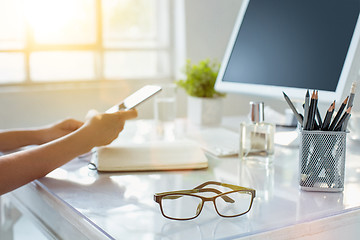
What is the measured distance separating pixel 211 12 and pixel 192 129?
6.09 feet

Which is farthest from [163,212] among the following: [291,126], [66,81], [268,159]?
[66,81]

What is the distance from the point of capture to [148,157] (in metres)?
1.10

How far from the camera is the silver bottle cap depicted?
3.79ft

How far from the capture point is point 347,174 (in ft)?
3.50

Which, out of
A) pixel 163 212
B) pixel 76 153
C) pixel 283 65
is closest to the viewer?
pixel 163 212

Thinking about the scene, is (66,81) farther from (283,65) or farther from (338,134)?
(338,134)

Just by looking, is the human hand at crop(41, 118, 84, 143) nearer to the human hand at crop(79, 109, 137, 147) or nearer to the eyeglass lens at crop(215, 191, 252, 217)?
the human hand at crop(79, 109, 137, 147)

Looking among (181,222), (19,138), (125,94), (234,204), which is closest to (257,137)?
(234,204)

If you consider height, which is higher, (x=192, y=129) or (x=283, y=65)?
(x=283, y=65)

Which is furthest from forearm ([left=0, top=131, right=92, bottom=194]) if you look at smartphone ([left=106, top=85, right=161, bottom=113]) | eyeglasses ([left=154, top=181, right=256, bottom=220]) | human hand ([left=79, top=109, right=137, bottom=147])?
eyeglasses ([left=154, top=181, right=256, bottom=220])

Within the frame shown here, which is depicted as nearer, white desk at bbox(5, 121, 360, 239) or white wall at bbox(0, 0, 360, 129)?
white desk at bbox(5, 121, 360, 239)

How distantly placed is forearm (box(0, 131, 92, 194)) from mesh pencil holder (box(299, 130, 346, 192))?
1.50 ft

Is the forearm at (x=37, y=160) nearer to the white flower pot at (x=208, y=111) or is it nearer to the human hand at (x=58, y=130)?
the human hand at (x=58, y=130)

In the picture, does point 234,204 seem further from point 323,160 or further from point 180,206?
point 323,160
